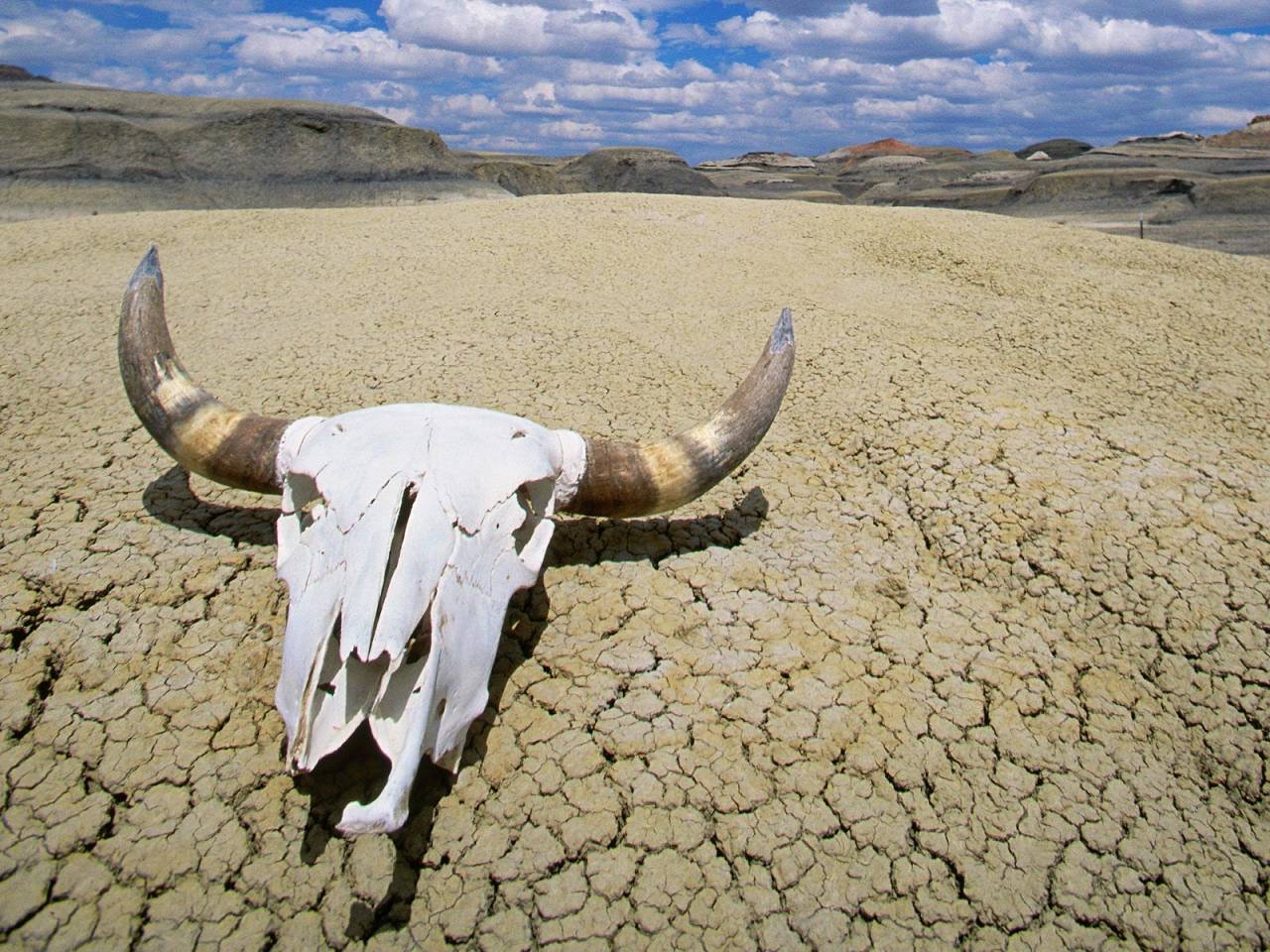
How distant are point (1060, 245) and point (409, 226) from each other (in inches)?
169

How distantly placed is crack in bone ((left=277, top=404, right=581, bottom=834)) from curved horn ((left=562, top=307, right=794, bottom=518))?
0.14 meters

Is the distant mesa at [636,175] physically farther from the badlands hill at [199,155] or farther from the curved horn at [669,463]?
the curved horn at [669,463]

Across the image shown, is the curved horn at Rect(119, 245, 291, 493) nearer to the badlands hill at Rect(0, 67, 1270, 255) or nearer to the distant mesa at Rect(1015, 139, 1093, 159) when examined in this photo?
the badlands hill at Rect(0, 67, 1270, 255)

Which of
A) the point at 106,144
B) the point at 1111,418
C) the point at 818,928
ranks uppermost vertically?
the point at 106,144

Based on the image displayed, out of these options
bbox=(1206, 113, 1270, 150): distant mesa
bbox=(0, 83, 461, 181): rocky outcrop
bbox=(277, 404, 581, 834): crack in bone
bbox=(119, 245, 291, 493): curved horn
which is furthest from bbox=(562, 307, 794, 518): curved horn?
bbox=(1206, 113, 1270, 150): distant mesa

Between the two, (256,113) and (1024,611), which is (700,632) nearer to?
(1024,611)

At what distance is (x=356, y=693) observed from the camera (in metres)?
1.32

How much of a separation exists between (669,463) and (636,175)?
19.4 m

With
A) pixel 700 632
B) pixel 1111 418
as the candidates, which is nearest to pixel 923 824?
pixel 700 632

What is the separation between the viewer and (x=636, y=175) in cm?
1973

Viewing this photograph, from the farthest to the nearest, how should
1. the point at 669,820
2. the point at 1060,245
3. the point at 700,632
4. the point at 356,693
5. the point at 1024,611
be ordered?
the point at 1060,245 → the point at 1024,611 → the point at 700,632 → the point at 669,820 → the point at 356,693

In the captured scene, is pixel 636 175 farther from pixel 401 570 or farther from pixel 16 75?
pixel 401 570

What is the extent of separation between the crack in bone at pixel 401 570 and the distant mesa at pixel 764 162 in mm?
32635

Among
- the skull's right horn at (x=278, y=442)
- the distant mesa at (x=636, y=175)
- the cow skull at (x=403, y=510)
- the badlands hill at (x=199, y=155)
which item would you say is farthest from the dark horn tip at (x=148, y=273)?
the distant mesa at (x=636, y=175)
